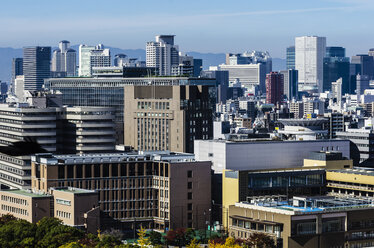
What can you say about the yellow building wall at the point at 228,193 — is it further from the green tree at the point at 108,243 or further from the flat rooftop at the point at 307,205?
the green tree at the point at 108,243

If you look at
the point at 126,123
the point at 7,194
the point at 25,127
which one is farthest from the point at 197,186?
the point at 126,123

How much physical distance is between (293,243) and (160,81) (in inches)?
3876

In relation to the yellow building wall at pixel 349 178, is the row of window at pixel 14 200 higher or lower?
lower

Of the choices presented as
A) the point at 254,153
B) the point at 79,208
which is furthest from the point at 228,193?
the point at 79,208

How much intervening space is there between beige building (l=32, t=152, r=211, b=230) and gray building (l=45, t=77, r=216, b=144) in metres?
57.5

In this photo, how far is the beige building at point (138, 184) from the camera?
4299 inches

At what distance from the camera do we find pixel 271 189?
108 meters

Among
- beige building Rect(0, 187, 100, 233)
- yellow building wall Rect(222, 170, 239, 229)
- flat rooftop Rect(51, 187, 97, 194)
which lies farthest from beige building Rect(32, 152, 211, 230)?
yellow building wall Rect(222, 170, 239, 229)

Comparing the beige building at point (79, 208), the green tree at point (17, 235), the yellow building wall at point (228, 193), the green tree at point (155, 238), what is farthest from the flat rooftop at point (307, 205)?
the green tree at point (17, 235)

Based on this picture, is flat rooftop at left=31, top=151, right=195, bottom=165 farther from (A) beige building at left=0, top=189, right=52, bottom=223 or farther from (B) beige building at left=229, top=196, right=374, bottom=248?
(B) beige building at left=229, top=196, right=374, bottom=248

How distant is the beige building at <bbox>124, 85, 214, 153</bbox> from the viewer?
151 metres

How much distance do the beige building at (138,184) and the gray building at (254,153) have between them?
3483 millimetres

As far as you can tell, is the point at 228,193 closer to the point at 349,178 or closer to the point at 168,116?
the point at 349,178

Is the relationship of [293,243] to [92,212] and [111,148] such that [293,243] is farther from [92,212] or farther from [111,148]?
[111,148]
